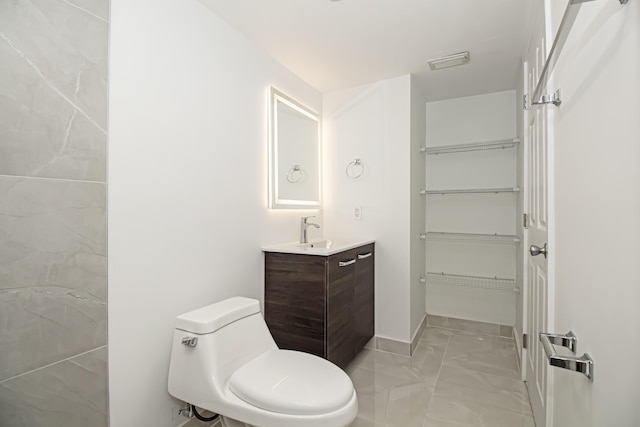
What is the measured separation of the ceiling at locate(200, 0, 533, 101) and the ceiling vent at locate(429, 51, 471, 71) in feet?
0.16

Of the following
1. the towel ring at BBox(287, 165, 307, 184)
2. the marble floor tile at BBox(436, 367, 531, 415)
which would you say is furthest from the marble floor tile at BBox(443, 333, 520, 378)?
the towel ring at BBox(287, 165, 307, 184)

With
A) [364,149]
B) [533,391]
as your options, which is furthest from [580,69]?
[364,149]

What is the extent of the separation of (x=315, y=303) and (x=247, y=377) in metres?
0.69

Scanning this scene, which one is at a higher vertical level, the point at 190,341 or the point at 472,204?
the point at 472,204

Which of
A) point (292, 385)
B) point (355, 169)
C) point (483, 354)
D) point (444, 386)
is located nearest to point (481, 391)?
point (444, 386)

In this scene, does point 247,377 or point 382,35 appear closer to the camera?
point 247,377

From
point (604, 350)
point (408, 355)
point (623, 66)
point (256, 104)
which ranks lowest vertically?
point (408, 355)

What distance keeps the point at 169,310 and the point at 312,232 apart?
1455 mm

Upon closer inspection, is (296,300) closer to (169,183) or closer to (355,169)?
(169,183)

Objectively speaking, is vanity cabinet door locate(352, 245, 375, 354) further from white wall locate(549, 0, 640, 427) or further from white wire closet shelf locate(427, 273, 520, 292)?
white wall locate(549, 0, 640, 427)

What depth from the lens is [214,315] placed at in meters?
1.52

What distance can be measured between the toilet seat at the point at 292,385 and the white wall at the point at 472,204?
2.14 meters

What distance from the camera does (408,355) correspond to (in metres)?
2.57

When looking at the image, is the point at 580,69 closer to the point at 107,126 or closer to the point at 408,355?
the point at 107,126
